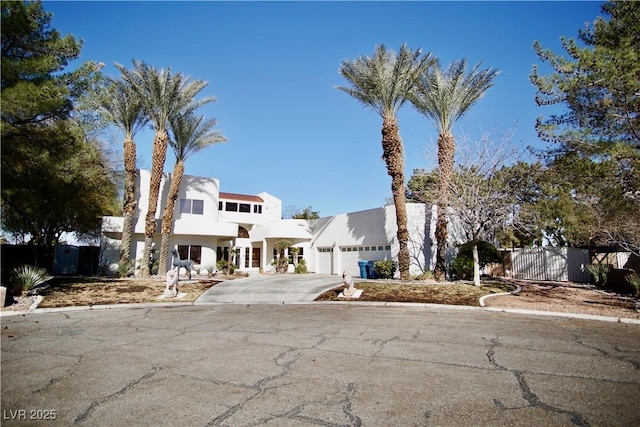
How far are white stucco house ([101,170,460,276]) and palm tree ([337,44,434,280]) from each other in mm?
2604

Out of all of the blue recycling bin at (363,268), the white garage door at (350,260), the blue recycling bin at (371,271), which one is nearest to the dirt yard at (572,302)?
the blue recycling bin at (371,271)

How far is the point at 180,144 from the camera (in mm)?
25281

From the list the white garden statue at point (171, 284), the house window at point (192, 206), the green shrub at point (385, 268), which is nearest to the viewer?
the white garden statue at point (171, 284)

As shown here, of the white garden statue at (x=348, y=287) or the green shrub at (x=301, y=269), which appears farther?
the green shrub at (x=301, y=269)

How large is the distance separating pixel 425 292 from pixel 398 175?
6.63 m

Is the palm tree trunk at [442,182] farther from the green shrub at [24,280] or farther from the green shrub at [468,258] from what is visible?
the green shrub at [24,280]

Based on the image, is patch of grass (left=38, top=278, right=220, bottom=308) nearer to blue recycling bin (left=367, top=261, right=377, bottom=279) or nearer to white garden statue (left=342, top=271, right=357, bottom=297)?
white garden statue (left=342, top=271, right=357, bottom=297)

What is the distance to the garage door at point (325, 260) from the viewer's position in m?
28.2

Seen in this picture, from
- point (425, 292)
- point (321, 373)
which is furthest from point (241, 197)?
point (321, 373)

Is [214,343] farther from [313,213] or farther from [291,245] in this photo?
[313,213]

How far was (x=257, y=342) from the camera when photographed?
780 cm

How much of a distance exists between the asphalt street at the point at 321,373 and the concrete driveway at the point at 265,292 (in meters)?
5.54

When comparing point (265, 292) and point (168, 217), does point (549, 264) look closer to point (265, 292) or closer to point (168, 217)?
point (265, 292)

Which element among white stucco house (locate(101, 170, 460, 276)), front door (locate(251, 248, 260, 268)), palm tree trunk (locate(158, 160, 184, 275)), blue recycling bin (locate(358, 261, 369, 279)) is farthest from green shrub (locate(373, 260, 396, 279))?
front door (locate(251, 248, 260, 268))
